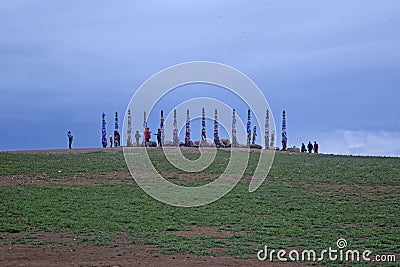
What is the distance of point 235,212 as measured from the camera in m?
22.4

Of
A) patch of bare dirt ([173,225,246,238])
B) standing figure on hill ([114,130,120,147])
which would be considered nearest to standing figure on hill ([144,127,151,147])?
standing figure on hill ([114,130,120,147])

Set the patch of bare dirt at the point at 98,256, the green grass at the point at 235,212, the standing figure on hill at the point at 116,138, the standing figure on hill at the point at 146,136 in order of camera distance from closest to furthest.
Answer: the patch of bare dirt at the point at 98,256, the green grass at the point at 235,212, the standing figure on hill at the point at 146,136, the standing figure on hill at the point at 116,138

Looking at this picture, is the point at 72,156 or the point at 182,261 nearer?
the point at 182,261

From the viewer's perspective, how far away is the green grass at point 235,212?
17516 mm

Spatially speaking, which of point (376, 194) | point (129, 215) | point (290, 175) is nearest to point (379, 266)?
point (129, 215)

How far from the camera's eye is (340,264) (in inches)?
569

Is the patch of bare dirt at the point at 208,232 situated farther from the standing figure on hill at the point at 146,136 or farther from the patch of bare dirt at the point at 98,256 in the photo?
the standing figure on hill at the point at 146,136

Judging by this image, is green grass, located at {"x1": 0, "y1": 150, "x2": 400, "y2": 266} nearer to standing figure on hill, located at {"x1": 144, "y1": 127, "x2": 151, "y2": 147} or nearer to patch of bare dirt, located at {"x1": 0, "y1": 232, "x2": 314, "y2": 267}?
patch of bare dirt, located at {"x1": 0, "y1": 232, "x2": 314, "y2": 267}

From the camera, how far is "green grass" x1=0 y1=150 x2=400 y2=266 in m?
17.5

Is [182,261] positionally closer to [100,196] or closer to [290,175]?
[100,196]

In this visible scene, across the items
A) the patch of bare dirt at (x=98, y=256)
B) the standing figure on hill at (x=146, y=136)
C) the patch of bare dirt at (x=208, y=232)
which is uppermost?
the standing figure on hill at (x=146, y=136)

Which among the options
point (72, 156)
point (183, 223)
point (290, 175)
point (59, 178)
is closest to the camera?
point (183, 223)

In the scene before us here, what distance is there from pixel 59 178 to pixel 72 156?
951 centimetres

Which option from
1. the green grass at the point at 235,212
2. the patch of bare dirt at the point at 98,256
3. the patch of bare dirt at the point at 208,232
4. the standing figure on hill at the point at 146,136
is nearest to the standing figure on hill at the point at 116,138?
the standing figure on hill at the point at 146,136
